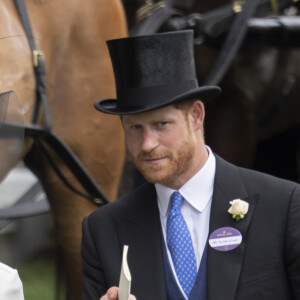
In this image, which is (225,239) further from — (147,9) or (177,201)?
(147,9)

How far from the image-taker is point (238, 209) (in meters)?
2.38

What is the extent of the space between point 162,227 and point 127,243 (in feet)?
0.32

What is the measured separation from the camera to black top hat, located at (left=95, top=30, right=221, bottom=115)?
245 cm

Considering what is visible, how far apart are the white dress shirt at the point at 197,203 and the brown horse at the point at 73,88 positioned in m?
1.07

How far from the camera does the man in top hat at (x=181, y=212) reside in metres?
2.33

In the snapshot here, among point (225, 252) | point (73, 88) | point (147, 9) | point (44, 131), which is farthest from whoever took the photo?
point (147, 9)

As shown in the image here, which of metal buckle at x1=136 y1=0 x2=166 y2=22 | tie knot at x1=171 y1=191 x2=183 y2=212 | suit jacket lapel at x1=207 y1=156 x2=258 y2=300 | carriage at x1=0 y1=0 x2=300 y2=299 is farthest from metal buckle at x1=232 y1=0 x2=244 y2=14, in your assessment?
tie knot at x1=171 y1=191 x2=183 y2=212

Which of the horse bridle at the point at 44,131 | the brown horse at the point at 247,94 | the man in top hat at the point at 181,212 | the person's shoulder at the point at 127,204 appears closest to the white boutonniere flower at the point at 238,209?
the man in top hat at the point at 181,212

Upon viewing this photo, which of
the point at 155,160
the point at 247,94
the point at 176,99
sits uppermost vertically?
the point at 176,99

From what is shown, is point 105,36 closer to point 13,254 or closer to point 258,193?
point 258,193

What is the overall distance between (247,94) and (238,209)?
228 centimetres

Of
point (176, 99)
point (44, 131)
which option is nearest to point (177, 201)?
point (176, 99)

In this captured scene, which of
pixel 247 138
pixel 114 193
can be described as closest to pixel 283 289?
pixel 114 193

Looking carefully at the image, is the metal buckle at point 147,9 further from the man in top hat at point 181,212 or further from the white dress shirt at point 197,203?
the white dress shirt at point 197,203
